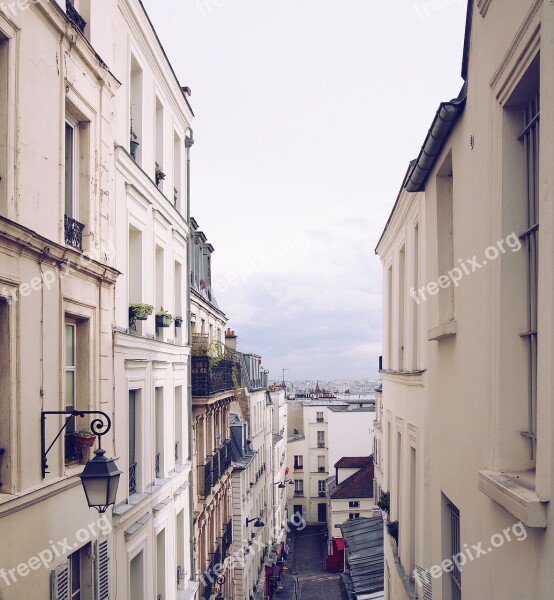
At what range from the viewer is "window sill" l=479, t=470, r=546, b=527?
13.9ft

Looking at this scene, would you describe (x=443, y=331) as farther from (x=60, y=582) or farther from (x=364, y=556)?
(x=364, y=556)

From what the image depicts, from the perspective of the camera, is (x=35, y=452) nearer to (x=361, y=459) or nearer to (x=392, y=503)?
(x=392, y=503)

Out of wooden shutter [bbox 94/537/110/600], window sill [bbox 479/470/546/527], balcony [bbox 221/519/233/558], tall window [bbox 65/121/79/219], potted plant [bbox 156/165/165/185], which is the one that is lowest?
balcony [bbox 221/519/233/558]

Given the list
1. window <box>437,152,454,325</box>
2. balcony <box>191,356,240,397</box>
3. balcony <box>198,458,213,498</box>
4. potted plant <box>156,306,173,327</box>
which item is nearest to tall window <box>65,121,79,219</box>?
window <box>437,152,454,325</box>

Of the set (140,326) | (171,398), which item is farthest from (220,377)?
(140,326)

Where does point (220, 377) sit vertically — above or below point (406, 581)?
above

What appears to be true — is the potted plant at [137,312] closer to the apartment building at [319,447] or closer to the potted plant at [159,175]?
the potted plant at [159,175]

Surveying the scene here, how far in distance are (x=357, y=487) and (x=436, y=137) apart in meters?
46.9

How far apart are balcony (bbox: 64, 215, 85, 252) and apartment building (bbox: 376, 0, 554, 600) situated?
4.34m

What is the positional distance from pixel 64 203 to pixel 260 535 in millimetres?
31536

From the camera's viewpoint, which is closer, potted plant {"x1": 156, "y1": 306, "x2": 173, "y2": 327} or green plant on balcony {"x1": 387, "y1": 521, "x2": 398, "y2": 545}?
potted plant {"x1": 156, "y1": 306, "x2": 173, "y2": 327}

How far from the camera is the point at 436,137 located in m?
7.75

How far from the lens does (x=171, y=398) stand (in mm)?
14844

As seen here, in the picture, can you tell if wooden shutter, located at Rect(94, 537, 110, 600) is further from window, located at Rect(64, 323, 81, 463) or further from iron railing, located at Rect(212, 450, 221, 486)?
iron railing, located at Rect(212, 450, 221, 486)
